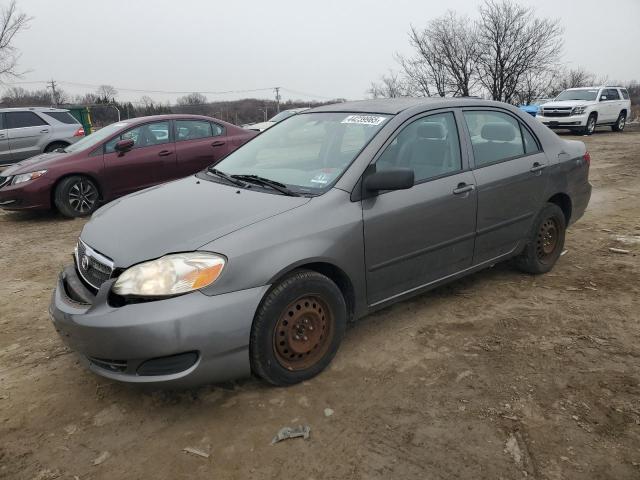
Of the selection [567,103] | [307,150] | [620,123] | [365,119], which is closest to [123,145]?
[307,150]

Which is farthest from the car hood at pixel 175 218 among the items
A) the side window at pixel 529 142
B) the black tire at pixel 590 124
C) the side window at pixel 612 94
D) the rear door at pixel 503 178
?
the side window at pixel 612 94

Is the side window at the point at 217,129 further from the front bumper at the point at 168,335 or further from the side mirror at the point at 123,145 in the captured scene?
the front bumper at the point at 168,335

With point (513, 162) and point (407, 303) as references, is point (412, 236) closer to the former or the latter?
point (407, 303)

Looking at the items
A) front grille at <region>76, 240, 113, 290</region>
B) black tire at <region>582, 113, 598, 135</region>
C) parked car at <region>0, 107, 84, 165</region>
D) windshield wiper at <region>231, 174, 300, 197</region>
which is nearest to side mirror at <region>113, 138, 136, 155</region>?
windshield wiper at <region>231, 174, 300, 197</region>

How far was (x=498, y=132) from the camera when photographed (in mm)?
4125

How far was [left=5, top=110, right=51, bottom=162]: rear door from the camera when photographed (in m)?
11.4

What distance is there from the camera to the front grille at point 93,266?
8.94 feet

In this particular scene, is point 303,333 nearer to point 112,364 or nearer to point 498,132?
point 112,364

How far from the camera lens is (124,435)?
2564 millimetres

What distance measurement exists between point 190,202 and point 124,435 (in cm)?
139

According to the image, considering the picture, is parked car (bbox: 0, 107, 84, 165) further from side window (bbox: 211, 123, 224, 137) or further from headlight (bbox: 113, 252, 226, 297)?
headlight (bbox: 113, 252, 226, 297)

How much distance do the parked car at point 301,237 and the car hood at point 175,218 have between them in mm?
12

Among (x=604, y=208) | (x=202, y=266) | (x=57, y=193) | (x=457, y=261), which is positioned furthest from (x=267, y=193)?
(x=604, y=208)

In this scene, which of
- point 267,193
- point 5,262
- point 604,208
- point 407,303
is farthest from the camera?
point 604,208
